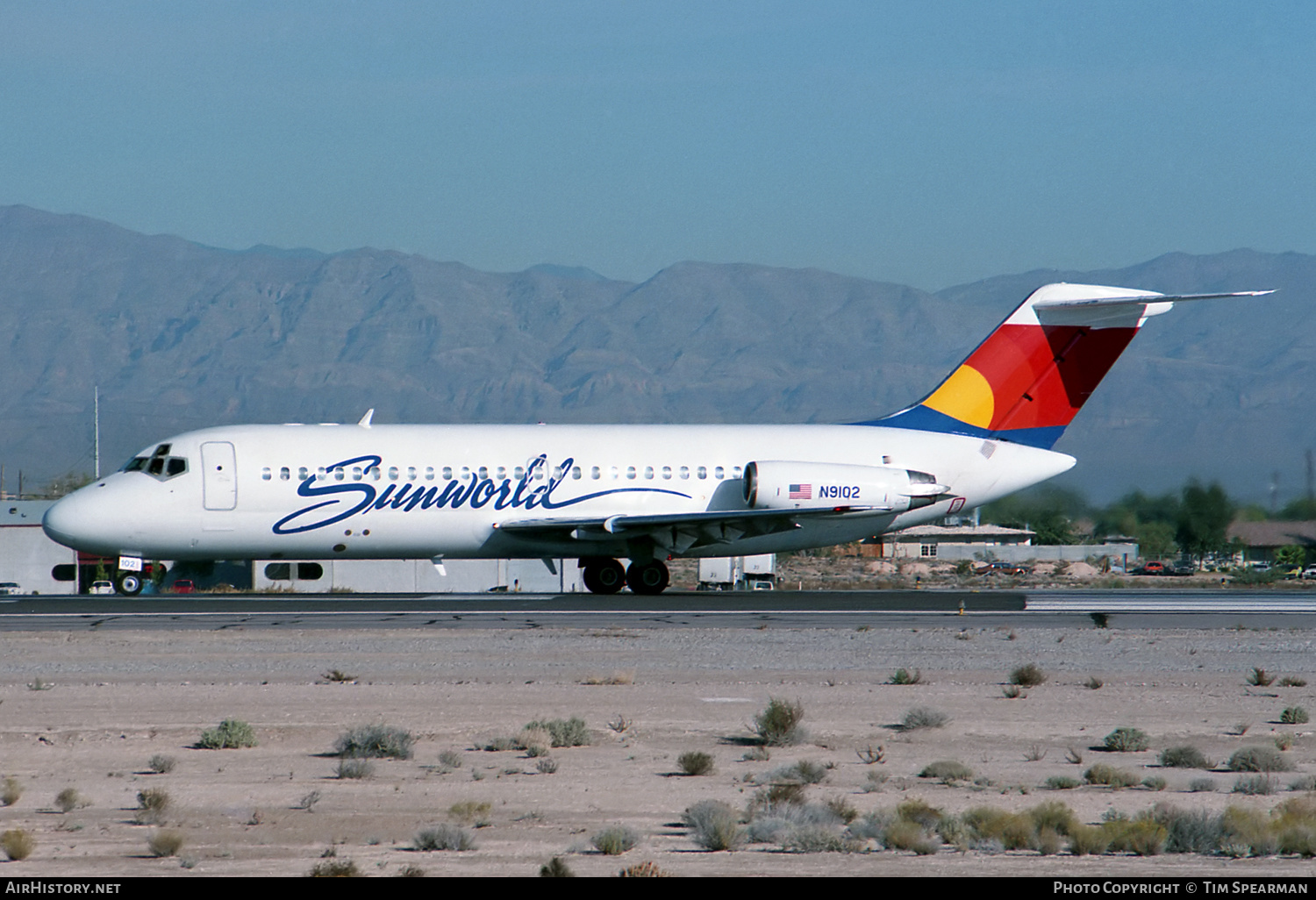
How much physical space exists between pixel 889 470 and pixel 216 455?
14.4 meters

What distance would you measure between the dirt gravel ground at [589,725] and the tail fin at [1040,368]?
10791mm

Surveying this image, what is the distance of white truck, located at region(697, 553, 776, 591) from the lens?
52.5 m

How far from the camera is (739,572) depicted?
5503cm

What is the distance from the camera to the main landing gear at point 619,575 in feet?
113

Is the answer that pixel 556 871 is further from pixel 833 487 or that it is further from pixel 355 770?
pixel 833 487

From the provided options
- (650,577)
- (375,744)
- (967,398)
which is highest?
(967,398)

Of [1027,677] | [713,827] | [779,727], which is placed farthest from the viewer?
[1027,677]

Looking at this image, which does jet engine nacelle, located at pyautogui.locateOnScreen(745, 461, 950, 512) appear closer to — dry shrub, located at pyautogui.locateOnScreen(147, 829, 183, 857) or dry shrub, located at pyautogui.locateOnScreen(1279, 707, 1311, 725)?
dry shrub, located at pyautogui.locateOnScreen(1279, 707, 1311, 725)

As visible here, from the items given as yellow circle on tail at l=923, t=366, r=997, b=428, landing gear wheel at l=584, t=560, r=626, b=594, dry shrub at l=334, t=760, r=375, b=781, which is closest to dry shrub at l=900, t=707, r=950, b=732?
dry shrub at l=334, t=760, r=375, b=781

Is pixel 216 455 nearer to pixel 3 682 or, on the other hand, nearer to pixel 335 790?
pixel 3 682

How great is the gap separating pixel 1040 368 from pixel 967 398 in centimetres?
175

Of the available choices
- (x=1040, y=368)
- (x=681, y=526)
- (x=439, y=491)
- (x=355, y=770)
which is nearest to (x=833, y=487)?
(x=681, y=526)

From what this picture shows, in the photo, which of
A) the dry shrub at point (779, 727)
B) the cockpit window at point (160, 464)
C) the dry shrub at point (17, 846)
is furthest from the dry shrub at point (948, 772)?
the cockpit window at point (160, 464)
